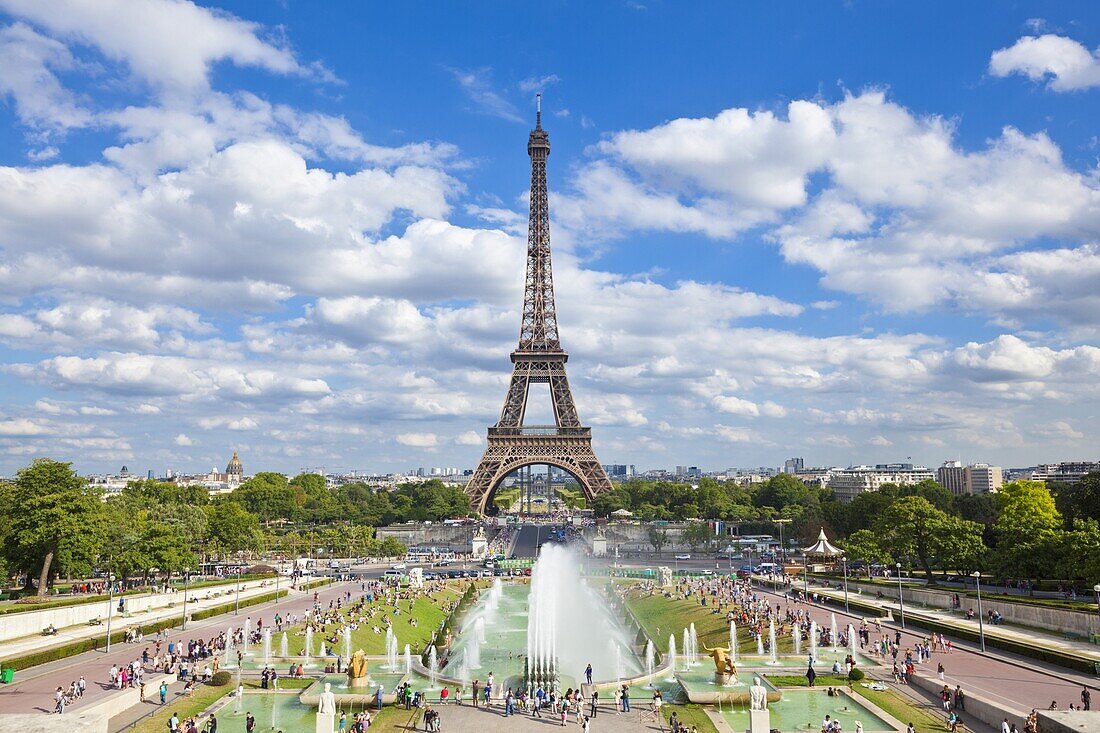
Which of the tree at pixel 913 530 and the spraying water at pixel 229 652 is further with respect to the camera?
the tree at pixel 913 530

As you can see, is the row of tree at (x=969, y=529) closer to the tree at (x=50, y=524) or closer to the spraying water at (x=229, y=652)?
the spraying water at (x=229, y=652)

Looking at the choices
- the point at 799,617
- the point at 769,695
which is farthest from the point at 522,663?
the point at 799,617

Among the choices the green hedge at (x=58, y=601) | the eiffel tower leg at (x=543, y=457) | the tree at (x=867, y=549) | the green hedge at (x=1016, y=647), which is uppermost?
the eiffel tower leg at (x=543, y=457)

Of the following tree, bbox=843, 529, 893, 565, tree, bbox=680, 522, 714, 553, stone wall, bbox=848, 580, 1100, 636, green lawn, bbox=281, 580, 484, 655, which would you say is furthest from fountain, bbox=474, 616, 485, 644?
tree, bbox=680, 522, 714, 553

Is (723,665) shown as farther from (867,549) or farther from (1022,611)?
(867,549)

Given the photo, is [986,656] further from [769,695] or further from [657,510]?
[657,510]

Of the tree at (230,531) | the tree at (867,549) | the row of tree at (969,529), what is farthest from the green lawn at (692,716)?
the tree at (230,531)

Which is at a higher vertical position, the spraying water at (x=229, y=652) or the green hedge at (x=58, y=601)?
the green hedge at (x=58, y=601)

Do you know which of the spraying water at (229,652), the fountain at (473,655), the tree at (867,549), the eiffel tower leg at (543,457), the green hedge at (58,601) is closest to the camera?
the spraying water at (229,652)
